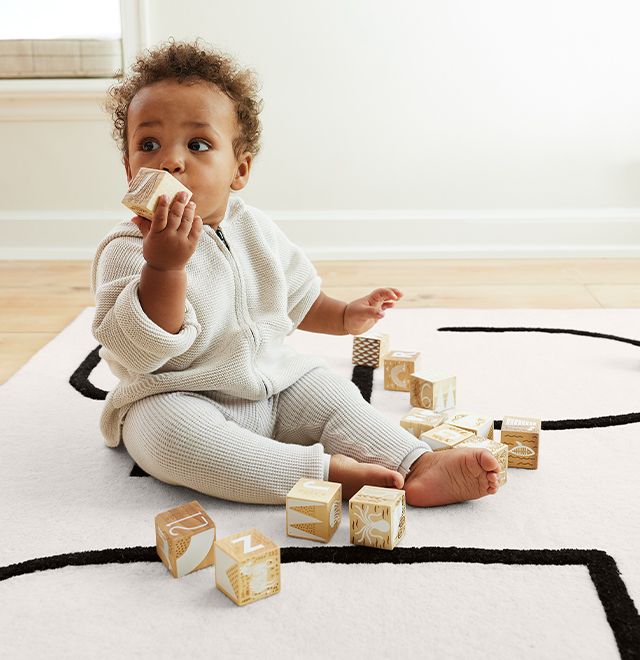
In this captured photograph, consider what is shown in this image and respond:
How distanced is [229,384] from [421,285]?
43.2 inches

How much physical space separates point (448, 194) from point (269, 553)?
175 centimetres

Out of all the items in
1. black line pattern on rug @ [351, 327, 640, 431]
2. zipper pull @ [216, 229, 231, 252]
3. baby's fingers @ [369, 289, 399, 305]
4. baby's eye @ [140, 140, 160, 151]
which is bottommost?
black line pattern on rug @ [351, 327, 640, 431]

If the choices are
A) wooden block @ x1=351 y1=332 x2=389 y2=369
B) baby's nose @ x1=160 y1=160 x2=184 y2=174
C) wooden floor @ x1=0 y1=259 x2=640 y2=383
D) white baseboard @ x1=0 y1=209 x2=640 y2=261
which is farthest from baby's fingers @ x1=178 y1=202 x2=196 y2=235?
white baseboard @ x1=0 y1=209 x2=640 y2=261

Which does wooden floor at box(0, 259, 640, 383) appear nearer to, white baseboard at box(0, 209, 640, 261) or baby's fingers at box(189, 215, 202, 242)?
white baseboard at box(0, 209, 640, 261)

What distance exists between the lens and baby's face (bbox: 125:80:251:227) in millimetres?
941

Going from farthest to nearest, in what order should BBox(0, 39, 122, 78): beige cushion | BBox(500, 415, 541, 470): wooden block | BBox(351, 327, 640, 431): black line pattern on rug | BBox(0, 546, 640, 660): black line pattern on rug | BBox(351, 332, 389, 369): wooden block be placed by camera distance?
BBox(0, 39, 122, 78): beige cushion < BBox(351, 332, 389, 369): wooden block < BBox(351, 327, 640, 431): black line pattern on rug < BBox(500, 415, 541, 470): wooden block < BBox(0, 546, 640, 660): black line pattern on rug

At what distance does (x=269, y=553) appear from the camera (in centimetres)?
71

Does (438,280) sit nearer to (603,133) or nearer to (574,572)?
(603,133)

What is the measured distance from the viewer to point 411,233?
2.33 m

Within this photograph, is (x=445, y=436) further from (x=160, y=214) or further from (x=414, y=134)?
(x=414, y=134)

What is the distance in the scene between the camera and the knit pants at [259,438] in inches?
34.6

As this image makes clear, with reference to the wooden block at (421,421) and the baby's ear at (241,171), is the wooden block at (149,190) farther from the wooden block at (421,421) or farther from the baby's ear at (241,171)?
the wooden block at (421,421)

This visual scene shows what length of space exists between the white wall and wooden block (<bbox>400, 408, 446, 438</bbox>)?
129 centimetres

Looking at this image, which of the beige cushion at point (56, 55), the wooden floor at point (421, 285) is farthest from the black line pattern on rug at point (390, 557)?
the beige cushion at point (56, 55)
